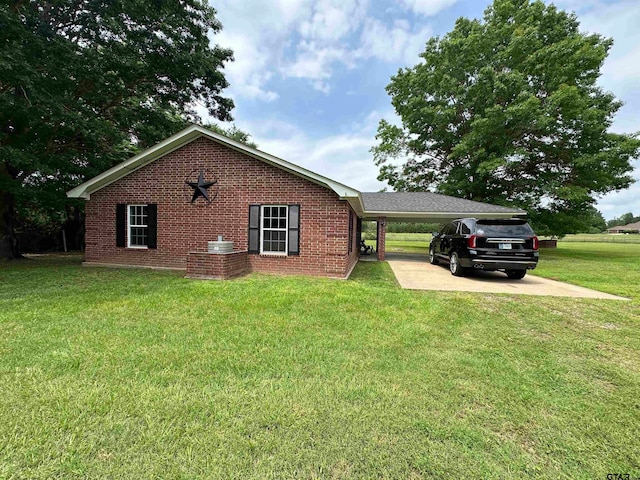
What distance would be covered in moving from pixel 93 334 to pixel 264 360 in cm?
234

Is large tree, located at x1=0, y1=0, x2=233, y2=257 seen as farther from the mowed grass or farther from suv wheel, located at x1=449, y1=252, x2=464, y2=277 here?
suv wheel, located at x1=449, y1=252, x2=464, y2=277

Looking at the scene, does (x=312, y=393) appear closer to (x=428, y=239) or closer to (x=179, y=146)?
(x=179, y=146)

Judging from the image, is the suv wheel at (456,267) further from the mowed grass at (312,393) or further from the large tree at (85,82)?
the large tree at (85,82)

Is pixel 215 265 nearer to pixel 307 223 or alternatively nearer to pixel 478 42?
pixel 307 223

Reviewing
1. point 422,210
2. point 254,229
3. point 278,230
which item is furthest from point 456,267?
point 254,229

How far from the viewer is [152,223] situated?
9422 millimetres

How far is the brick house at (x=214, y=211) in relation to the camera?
27.2 ft

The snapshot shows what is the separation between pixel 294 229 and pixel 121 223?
6112 mm

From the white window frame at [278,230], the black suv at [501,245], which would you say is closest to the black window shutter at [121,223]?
the white window frame at [278,230]

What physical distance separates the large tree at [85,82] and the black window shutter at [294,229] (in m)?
7.82

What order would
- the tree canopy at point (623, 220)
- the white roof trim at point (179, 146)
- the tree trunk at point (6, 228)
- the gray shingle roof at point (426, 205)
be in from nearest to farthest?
the white roof trim at point (179, 146)
the tree trunk at point (6, 228)
the gray shingle roof at point (426, 205)
the tree canopy at point (623, 220)

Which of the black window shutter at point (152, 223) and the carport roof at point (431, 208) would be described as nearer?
the black window shutter at point (152, 223)

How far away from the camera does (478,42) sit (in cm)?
1950

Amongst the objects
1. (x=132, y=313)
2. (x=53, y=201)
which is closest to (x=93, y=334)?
(x=132, y=313)
